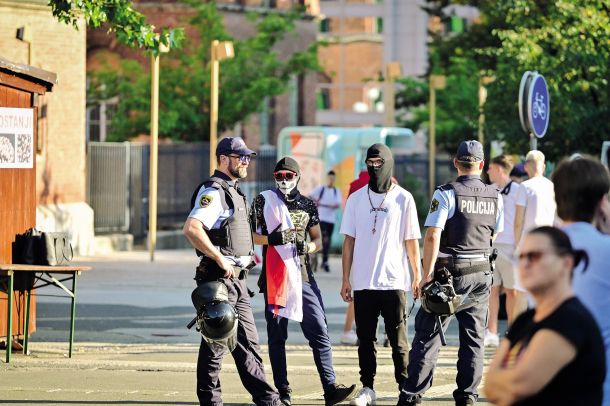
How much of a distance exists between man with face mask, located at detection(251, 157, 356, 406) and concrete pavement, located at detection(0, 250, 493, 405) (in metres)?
0.35

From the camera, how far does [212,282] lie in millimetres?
9648

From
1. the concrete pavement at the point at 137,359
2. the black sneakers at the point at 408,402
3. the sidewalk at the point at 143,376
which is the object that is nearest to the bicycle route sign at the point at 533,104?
the concrete pavement at the point at 137,359

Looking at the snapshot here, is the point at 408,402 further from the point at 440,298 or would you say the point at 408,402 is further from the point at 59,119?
the point at 59,119

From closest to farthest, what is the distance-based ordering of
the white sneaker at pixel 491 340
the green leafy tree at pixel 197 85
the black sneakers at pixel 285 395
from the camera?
the black sneakers at pixel 285 395 → the white sneaker at pixel 491 340 → the green leafy tree at pixel 197 85

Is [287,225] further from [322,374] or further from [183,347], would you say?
[183,347]

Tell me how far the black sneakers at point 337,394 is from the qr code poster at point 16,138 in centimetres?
426

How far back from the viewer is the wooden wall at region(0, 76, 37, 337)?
1345 cm

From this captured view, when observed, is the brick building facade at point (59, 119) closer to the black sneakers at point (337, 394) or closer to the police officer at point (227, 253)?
the black sneakers at point (337, 394)

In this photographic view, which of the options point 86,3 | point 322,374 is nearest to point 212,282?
point 322,374

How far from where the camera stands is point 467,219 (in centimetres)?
1070

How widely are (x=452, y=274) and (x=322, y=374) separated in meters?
1.15

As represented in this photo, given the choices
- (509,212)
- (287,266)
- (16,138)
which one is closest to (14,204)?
(16,138)

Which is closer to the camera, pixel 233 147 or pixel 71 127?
pixel 233 147

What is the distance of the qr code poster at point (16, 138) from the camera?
44.3 feet
